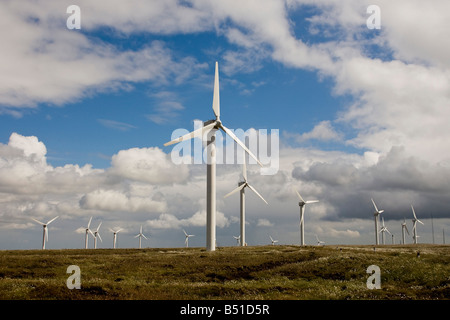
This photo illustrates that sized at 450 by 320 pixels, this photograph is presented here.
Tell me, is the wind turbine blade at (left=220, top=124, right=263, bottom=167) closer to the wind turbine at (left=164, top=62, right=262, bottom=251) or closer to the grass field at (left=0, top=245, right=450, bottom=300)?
the wind turbine at (left=164, top=62, right=262, bottom=251)

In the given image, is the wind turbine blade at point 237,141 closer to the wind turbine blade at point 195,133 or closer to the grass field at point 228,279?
the wind turbine blade at point 195,133

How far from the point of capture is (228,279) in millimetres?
45938

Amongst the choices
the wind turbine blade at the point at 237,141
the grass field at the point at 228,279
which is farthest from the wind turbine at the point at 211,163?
the grass field at the point at 228,279

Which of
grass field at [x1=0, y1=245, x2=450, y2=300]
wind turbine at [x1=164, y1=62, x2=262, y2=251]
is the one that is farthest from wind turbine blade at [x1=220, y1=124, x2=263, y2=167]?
grass field at [x1=0, y1=245, x2=450, y2=300]

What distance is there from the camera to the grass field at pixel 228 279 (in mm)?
29766

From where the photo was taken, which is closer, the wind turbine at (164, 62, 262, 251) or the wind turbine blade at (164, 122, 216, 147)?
the wind turbine blade at (164, 122, 216, 147)

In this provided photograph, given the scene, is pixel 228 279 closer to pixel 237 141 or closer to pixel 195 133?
pixel 195 133

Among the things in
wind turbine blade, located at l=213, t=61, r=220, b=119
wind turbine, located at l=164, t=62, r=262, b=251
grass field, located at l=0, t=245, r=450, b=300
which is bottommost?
grass field, located at l=0, t=245, r=450, b=300

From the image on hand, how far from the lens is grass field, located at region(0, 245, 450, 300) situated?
29766 millimetres

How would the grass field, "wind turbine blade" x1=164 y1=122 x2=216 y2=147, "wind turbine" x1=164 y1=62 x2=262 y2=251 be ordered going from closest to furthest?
the grass field < "wind turbine blade" x1=164 y1=122 x2=216 y2=147 < "wind turbine" x1=164 y1=62 x2=262 y2=251

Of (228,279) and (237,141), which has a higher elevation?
(237,141)

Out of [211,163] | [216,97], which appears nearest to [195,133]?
[211,163]
